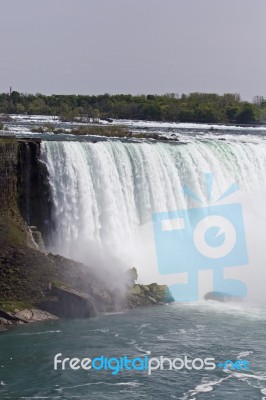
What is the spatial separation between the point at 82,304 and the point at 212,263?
7.42 metres

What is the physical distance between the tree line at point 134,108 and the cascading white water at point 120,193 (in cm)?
3285

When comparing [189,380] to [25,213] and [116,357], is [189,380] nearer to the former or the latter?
[116,357]

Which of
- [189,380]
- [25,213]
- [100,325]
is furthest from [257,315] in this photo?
[25,213]

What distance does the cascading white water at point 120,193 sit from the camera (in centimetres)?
2659

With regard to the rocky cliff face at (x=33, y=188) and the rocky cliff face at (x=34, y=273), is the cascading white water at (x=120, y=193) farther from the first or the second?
the rocky cliff face at (x=34, y=273)

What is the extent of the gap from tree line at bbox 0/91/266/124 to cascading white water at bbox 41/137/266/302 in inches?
1293

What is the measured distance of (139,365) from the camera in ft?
59.1

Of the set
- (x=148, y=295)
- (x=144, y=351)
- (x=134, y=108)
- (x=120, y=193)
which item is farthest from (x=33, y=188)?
(x=134, y=108)

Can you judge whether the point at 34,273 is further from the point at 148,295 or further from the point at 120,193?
the point at 120,193

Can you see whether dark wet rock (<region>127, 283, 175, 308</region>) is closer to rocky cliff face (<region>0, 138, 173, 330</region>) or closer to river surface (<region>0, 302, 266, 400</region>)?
rocky cliff face (<region>0, 138, 173, 330</region>)

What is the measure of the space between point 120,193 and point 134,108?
144ft

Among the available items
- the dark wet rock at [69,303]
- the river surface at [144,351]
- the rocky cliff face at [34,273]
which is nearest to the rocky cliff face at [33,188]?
the rocky cliff face at [34,273]

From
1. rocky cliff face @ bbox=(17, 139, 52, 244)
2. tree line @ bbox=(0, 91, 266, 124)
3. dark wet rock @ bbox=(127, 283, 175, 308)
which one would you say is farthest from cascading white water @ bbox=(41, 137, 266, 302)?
tree line @ bbox=(0, 91, 266, 124)

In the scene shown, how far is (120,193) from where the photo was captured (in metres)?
28.2
